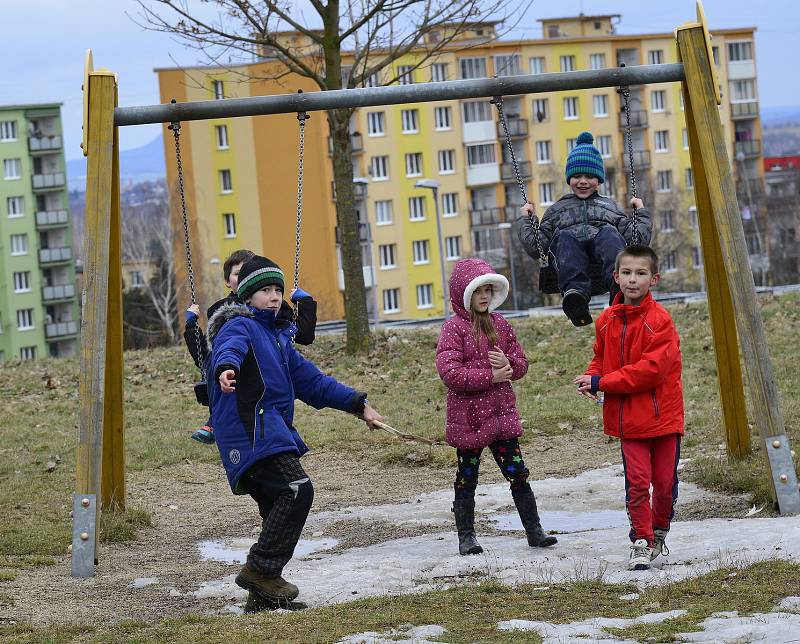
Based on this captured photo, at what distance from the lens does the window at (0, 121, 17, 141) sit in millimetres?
82812

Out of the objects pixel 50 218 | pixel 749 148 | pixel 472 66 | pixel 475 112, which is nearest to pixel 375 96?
pixel 475 112

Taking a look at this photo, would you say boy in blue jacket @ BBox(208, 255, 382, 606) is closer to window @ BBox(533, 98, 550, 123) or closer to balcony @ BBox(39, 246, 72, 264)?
window @ BBox(533, 98, 550, 123)

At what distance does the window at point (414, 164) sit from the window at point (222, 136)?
10.2 m

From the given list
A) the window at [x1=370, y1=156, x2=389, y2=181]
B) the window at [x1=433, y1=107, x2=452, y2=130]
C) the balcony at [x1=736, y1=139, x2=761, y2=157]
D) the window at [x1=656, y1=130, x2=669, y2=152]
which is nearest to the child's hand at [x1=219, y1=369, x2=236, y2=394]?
the window at [x1=370, y1=156, x2=389, y2=181]

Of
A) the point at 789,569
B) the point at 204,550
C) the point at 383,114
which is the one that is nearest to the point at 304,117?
the point at 204,550

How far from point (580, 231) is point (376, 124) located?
63.5 metres

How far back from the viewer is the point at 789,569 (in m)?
6.14

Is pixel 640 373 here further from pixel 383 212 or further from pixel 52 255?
pixel 52 255

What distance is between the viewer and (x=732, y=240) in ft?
26.9

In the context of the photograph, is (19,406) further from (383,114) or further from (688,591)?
(383,114)

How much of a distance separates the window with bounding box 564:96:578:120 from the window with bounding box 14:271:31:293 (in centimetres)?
3607

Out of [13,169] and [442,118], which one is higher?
[13,169]

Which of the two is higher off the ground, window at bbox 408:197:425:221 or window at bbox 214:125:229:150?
window at bbox 214:125:229:150

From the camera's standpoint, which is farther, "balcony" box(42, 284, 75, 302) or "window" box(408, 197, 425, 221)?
"balcony" box(42, 284, 75, 302)
